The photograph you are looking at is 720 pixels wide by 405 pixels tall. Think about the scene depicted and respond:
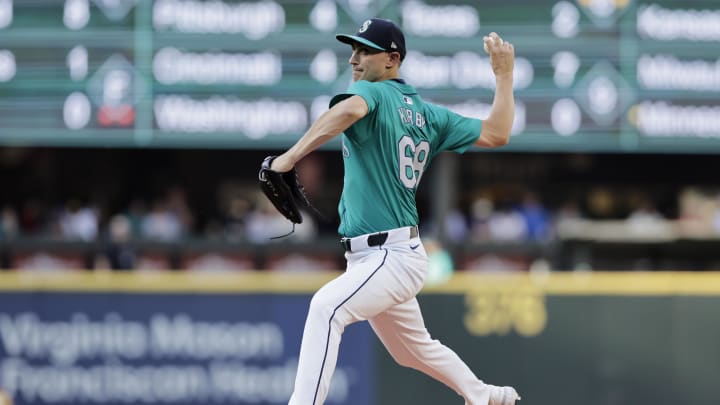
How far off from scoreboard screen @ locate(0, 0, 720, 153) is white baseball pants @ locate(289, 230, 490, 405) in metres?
4.50

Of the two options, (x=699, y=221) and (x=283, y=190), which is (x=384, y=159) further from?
(x=699, y=221)

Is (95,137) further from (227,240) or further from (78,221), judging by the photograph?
(78,221)

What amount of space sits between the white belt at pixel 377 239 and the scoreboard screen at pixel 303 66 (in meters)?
4.61

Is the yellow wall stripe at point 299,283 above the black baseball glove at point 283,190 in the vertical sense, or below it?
below

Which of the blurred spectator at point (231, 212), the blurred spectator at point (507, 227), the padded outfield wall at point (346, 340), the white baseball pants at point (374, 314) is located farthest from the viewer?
the blurred spectator at point (231, 212)

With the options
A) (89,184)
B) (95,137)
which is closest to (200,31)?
(95,137)

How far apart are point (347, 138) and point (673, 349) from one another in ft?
12.3

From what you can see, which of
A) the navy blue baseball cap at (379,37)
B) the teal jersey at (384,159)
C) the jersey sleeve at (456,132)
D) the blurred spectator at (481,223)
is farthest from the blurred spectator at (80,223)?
the navy blue baseball cap at (379,37)

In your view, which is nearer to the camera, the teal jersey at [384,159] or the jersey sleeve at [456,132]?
the teal jersey at [384,159]

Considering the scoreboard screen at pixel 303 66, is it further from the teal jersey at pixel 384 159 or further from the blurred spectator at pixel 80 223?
the teal jersey at pixel 384 159

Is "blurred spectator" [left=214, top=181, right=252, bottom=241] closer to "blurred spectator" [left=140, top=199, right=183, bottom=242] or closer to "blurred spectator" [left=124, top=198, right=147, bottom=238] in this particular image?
"blurred spectator" [left=140, top=199, right=183, bottom=242]

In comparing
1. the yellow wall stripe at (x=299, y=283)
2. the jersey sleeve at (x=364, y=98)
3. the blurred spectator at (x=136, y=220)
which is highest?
the jersey sleeve at (x=364, y=98)

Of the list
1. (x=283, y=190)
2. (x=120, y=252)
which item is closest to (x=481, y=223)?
(x=120, y=252)

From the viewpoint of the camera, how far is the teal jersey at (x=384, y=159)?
434 cm
